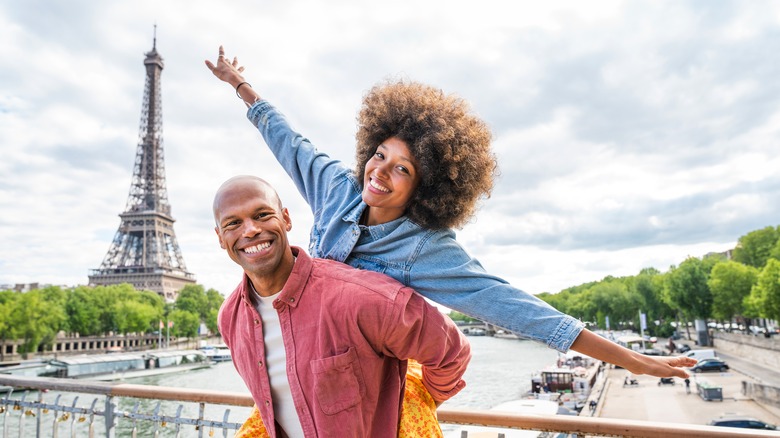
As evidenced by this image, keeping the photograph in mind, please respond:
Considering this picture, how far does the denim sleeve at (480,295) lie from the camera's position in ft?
5.72

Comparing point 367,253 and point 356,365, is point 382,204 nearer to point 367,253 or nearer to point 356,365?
point 367,253

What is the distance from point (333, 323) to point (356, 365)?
14 cm

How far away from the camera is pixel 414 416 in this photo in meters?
1.94

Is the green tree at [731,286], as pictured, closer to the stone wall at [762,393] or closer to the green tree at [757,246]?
the green tree at [757,246]

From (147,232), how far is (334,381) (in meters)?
68.6

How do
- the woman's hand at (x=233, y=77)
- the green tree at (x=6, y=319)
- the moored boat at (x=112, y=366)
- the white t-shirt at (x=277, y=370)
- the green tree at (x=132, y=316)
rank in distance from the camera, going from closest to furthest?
the white t-shirt at (x=277, y=370), the woman's hand at (x=233, y=77), the moored boat at (x=112, y=366), the green tree at (x=6, y=319), the green tree at (x=132, y=316)

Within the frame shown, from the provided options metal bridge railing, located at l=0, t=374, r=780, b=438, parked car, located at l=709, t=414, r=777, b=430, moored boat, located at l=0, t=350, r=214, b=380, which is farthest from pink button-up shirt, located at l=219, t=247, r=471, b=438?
moored boat, located at l=0, t=350, r=214, b=380

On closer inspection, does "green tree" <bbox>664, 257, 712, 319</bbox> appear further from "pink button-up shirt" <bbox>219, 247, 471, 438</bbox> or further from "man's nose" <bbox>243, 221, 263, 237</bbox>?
"man's nose" <bbox>243, 221, 263, 237</bbox>

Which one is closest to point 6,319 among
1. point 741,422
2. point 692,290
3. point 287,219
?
point 741,422

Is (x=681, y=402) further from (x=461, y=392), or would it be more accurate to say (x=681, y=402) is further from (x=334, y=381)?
(x=334, y=381)

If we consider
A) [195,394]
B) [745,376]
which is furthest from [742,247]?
[195,394]

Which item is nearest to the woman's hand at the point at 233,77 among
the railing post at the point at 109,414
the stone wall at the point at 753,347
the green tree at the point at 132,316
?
the railing post at the point at 109,414

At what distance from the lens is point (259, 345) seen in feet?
6.06

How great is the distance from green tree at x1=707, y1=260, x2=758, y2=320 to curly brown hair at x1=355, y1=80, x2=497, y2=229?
140 feet
